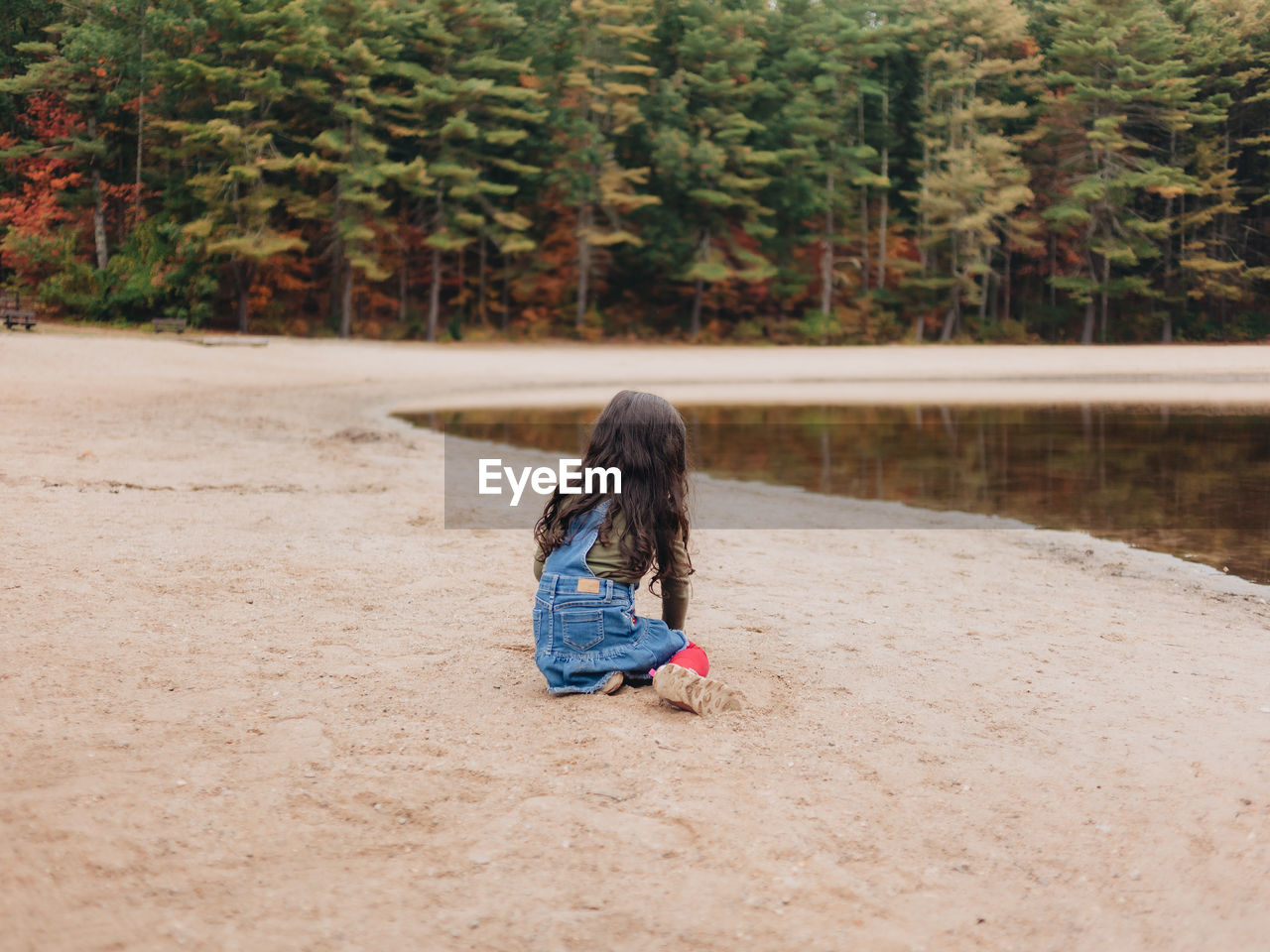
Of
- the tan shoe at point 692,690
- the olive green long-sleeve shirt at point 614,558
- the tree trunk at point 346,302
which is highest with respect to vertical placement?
the tree trunk at point 346,302

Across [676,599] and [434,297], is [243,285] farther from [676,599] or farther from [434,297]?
[676,599]

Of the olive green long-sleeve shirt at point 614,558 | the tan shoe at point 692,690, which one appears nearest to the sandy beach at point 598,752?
the tan shoe at point 692,690

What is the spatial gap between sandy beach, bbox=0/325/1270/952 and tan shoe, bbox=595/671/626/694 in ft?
0.19

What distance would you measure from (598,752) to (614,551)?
79 centimetres

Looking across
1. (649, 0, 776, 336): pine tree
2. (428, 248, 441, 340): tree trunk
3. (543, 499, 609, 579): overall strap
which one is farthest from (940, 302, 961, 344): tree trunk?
(543, 499, 609, 579): overall strap

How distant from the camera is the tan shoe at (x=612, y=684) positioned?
408 cm

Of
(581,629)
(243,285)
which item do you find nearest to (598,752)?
(581,629)

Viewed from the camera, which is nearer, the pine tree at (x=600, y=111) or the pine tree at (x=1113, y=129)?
the pine tree at (x=600, y=111)

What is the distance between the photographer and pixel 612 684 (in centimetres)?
408

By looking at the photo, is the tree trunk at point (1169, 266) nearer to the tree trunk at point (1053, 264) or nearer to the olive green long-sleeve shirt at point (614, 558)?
the tree trunk at point (1053, 264)

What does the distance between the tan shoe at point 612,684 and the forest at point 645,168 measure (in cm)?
3288

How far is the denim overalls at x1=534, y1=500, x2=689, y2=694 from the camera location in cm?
404

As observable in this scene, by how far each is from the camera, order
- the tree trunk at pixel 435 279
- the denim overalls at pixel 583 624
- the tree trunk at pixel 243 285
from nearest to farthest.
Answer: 1. the denim overalls at pixel 583 624
2. the tree trunk at pixel 243 285
3. the tree trunk at pixel 435 279

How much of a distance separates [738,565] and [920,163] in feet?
132
